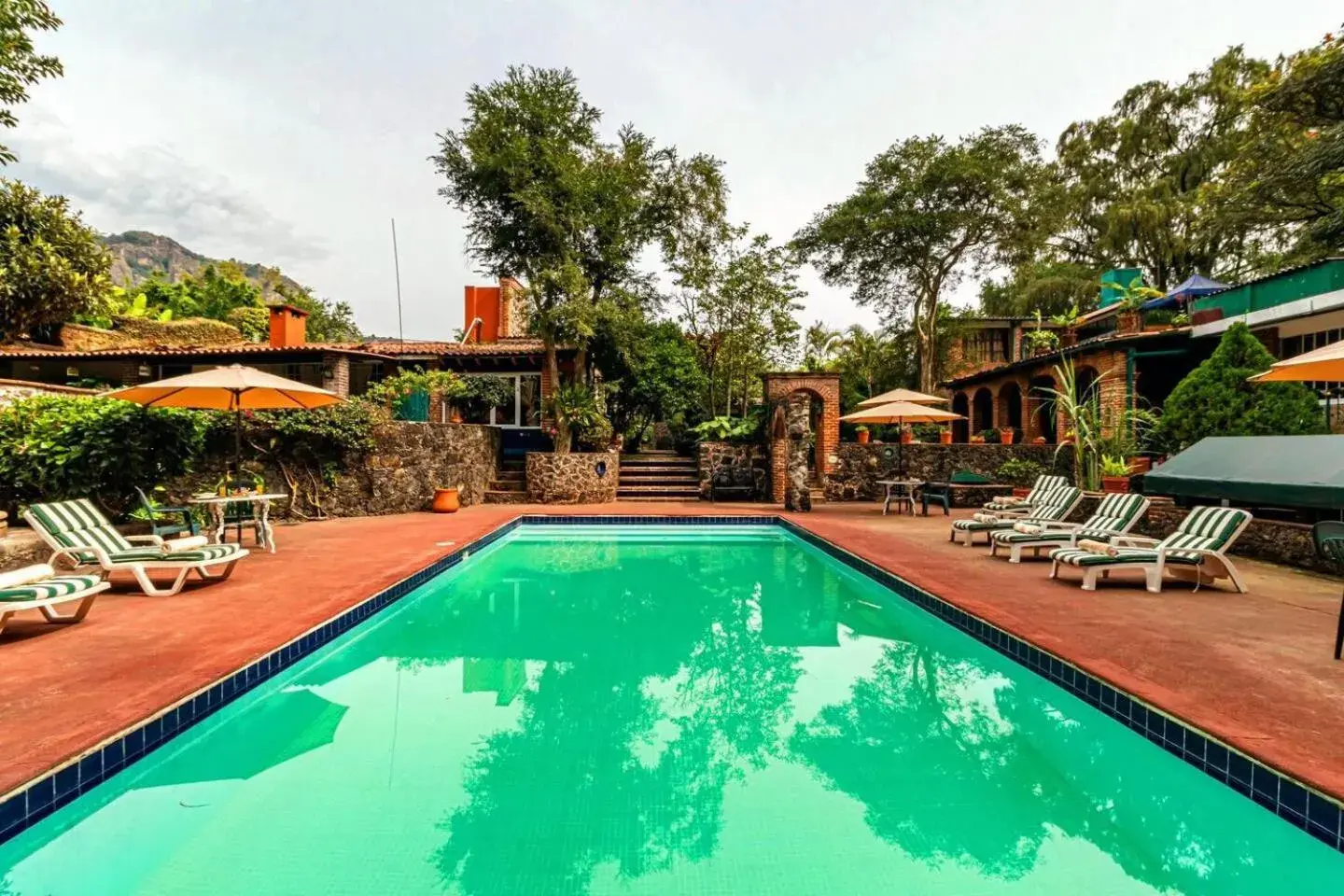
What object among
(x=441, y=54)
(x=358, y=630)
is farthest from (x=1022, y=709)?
(x=441, y=54)

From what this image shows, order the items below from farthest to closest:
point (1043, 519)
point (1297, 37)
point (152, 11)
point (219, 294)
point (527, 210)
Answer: point (219, 294) < point (1297, 37) < point (527, 210) < point (152, 11) < point (1043, 519)

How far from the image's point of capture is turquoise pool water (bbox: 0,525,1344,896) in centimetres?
260

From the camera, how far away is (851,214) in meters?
24.0

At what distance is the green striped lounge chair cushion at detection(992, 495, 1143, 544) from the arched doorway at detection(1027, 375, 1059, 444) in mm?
12371

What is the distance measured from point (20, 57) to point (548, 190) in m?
9.08

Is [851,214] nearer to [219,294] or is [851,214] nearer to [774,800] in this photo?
[774,800]

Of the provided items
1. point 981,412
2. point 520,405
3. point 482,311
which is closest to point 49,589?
point 520,405

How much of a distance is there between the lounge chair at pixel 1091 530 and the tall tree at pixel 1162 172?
827 inches

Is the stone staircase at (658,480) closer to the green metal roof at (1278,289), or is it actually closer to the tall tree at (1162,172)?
the green metal roof at (1278,289)

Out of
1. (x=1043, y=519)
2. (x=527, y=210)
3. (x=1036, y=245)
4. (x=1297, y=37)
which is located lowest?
(x=1043, y=519)

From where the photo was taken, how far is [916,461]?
16328mm

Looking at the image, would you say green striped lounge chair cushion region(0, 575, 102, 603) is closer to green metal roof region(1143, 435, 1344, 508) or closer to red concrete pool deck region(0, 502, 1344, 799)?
red concrete pool deck region(0, 502, 1344, 799)

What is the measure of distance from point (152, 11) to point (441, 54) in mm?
5066

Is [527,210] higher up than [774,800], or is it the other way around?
[527,210]
